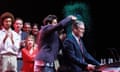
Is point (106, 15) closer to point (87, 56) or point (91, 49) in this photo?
point (91, 49)

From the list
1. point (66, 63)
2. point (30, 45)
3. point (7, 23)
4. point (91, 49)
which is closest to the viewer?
point (66, 63)

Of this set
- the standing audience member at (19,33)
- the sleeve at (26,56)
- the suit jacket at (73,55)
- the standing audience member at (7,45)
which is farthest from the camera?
the standing audience member at (19,33)

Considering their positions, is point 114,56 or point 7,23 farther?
point 114,56

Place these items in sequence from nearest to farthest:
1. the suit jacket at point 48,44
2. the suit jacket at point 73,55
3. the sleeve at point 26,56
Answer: the suit jacket at point 73,55 → the suit jacket at point 48,44 → the sleeve at point 26,56

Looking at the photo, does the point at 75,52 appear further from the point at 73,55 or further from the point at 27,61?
the point at 27,61

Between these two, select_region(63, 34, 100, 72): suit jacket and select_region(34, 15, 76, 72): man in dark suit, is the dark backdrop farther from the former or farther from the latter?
select_region(63, 34, 100, 72): suit jacket

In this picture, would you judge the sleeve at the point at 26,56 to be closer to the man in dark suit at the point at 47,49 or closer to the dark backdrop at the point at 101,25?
the man in dark suit at the point at 47,49

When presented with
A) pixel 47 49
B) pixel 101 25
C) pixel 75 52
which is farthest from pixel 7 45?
pixel 101 25

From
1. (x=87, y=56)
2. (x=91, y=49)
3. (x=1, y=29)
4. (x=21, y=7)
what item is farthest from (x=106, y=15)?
(x=87, y=56)

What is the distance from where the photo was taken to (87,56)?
17.8 ft

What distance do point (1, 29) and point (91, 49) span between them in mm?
4577

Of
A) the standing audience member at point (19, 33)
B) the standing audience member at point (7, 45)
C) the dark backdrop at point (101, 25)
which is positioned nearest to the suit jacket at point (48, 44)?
the standing audience member at point (7, 45)

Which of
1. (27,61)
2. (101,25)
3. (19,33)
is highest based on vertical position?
(101,25)

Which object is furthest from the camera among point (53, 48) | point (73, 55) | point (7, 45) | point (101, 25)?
point (101, 25)
